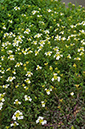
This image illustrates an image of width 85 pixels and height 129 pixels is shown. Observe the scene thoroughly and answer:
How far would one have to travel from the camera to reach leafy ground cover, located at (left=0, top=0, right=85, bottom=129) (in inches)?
93.7

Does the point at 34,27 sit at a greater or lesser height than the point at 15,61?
A: greater

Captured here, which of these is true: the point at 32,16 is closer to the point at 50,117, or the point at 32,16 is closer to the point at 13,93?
the point at 13,93

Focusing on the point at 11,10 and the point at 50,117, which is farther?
the point at 11,10

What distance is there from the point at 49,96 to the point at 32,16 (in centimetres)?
198

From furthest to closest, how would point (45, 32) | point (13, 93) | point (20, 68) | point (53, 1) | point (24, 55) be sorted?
point (53, 1)
point (45, 32)
point (24, 55)
point (20, 68)
point (13, 93)

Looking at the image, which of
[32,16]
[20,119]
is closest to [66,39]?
[32,16]

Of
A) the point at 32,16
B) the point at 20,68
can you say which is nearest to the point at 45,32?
the point at 32,16

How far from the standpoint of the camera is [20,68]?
2.90 metres

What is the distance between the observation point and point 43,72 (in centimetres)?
281

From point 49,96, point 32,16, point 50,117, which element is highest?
point 32,16

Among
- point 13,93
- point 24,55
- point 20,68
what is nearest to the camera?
point 13,93

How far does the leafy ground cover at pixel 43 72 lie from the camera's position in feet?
7.81

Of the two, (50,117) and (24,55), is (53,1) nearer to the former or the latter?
(24,55)

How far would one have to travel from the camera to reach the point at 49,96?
255 centimetres
